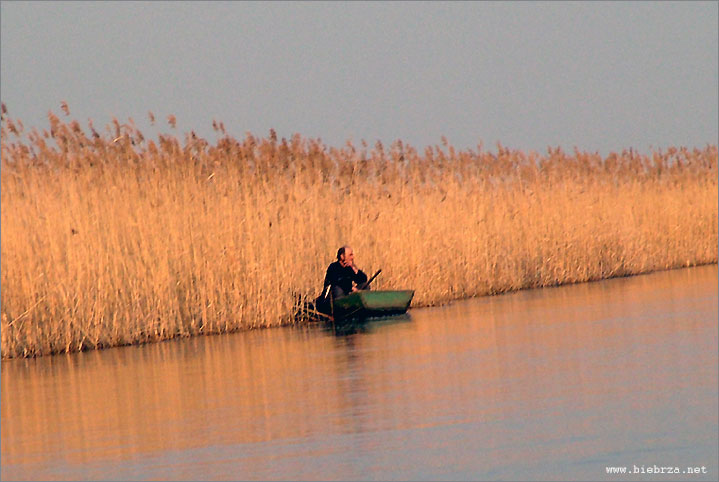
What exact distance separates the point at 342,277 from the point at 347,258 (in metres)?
0.27

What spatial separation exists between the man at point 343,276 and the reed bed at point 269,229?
61 cm

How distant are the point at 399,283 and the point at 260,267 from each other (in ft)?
9.19

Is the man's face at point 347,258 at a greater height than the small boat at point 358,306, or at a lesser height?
greater

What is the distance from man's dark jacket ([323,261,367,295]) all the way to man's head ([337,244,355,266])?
0.07m

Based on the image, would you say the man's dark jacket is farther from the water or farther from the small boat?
the water

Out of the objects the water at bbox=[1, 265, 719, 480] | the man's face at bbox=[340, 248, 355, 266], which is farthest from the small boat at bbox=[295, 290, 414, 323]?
the water at bbox=[1, 265, 719, 480]

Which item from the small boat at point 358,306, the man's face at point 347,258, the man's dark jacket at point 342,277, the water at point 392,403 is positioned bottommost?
the water at point 392,403

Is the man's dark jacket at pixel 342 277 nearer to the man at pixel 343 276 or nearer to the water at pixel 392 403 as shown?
the man at pixel 343 276

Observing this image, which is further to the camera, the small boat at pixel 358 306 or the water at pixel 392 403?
the small boat at pixel 358 306

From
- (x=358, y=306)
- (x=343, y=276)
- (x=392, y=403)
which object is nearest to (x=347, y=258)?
(x=343, y=276)

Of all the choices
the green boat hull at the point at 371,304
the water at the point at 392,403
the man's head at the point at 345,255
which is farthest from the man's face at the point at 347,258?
the water at the point at 392,403

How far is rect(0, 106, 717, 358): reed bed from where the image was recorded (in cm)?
1520

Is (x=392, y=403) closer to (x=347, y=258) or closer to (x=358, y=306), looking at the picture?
(x=358, y=306)

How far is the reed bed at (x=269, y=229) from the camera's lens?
15203mm
